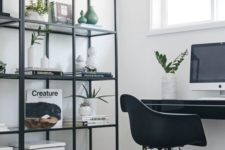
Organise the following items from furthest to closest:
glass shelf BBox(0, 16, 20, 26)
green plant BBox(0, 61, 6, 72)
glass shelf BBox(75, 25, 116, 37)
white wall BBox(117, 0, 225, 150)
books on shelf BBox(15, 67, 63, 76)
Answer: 1. white wall BBox(117, 0, 225, 150)
2. glass shelf BBox(75, 25, 116, 37)
3. books on shelf BBox(15, 67, 63, 76)
4. green plant BBox(0, 61, 6, 72)
5. glass shelf BBox(0, 16, 20, 26)

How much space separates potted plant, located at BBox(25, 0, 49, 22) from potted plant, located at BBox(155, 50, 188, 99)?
1.08 metres

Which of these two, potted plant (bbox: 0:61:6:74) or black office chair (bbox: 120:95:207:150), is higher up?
potted plant (bbox: 0:61:6:74)

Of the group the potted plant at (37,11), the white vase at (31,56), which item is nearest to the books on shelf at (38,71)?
the white vase at (31,56)

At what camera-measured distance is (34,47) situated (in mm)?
3553

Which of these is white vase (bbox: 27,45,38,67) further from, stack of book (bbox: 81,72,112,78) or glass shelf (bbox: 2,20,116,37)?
stack of book (bbox: 81,72,112,78)

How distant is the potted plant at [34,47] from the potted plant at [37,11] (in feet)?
0.64

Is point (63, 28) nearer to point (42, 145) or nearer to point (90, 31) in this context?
point (90, 31)

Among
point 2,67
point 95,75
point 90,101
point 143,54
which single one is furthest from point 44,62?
point 143,54

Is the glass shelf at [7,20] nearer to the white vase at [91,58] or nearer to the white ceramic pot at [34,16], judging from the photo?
the white ceramic pot at [34,16]

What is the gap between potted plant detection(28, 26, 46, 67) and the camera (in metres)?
3.46

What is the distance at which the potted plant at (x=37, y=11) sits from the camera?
3.36m

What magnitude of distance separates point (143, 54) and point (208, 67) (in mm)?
913

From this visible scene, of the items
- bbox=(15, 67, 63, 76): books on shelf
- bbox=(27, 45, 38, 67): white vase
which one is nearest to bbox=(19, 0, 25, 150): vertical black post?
bbox=(15, 67, 63, 76): books on shelf

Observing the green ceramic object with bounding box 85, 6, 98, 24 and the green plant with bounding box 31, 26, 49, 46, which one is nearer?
the green plant with bounding box 31, 26, 49, 46
